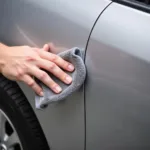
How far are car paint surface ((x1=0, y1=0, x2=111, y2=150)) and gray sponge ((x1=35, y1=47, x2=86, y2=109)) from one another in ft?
0.16

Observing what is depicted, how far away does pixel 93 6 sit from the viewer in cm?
170

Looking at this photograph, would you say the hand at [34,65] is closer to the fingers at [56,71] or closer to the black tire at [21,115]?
the fingers at [56,71]

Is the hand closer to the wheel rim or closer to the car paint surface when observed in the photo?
the car paint surface

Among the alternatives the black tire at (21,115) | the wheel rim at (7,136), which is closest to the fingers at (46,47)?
the black tire at (21,115)

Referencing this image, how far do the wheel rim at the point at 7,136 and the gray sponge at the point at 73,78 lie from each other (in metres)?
0.50

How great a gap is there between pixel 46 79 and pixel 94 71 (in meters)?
0.21

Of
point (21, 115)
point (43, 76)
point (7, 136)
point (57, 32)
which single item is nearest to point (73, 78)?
point (43, 76)

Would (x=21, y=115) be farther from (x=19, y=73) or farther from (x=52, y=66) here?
(x=52, y=66)

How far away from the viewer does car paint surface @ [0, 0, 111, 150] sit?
1.72 meters

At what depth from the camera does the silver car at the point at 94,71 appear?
1565mm

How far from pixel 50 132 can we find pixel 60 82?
0.37m

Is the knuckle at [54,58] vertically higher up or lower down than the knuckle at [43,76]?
higher up

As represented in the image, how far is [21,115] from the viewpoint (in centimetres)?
209

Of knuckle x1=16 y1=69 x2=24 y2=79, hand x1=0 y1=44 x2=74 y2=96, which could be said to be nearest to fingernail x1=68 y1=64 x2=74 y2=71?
hand x1=0 y1=44 x2=74 y2=96
